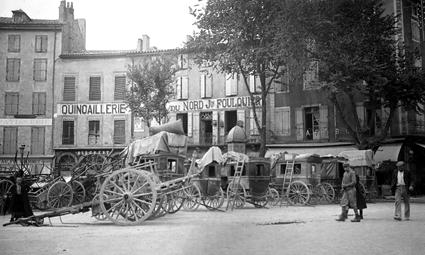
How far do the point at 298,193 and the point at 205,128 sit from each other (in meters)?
16.9

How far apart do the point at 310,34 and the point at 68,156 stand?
804 inches

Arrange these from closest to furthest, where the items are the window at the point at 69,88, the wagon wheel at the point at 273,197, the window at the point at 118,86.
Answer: the wagon wheel at the point at 273,197
the window at the point at 118,86
the window at the point at 69,88

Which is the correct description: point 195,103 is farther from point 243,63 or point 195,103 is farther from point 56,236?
point 56,236

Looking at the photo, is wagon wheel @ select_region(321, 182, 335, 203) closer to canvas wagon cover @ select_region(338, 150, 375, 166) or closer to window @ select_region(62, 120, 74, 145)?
canvas wagon cover @ select_region(338, 150, 375, 166)

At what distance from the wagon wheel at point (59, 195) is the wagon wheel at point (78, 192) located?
0.51 ft

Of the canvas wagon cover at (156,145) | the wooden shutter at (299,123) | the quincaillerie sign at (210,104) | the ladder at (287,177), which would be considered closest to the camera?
the canvas wagon cover at (156,145)

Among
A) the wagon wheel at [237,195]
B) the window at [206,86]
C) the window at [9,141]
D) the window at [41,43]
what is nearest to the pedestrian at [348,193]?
the wagon wheel at [237,195]

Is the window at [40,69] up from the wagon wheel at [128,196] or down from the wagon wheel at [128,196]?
up

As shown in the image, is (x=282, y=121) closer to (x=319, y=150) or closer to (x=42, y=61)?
(x=319, y=150)

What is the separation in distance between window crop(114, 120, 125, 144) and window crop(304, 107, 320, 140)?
13.4 metres

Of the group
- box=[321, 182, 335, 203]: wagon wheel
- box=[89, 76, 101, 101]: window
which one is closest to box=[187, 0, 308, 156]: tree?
box=[321, 182, 335, 203]: wagon wheel

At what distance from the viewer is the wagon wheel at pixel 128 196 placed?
10.8m

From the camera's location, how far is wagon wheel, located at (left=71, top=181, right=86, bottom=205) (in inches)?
592

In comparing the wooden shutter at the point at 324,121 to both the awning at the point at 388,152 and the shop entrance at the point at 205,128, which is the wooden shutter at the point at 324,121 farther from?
the shop entrance at the point at 205,128
